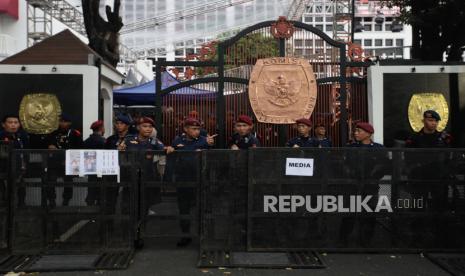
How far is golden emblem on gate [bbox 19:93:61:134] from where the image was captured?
9445 millimetres

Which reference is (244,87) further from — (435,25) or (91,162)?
(435,25)

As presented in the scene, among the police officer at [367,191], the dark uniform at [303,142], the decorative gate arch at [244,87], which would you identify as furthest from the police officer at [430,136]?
the decorative gate arch at [244,87]

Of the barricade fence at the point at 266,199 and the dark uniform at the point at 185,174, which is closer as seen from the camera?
the barricade fence at the point at 266,199

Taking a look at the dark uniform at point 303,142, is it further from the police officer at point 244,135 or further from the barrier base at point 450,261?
the barrier base at point 450,261

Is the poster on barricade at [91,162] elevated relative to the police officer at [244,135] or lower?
lower

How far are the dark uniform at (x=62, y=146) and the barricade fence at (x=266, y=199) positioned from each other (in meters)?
0.01

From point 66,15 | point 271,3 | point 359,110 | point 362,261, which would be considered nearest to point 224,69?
point 359,110

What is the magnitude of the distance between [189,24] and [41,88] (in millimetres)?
57143

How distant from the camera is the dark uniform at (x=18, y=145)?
632cm

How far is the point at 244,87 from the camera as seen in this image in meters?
9.73

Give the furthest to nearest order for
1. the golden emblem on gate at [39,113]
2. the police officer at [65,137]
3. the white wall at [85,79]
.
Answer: the white wall at [85,79] → the golden emblem on gate at [39,113] → the police officer at [65,137]

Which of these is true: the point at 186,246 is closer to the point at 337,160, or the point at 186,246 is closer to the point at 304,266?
the point at 304,266

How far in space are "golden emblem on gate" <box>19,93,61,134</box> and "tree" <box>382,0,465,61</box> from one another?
26.8ft

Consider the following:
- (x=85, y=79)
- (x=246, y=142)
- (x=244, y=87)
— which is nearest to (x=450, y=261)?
(x=246, y=142)
